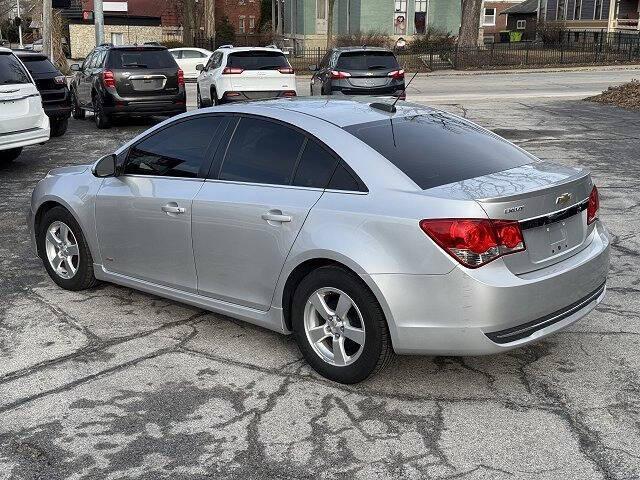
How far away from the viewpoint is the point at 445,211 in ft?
13.2

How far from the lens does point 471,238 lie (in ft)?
13.0

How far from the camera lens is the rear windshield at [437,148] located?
4473mm

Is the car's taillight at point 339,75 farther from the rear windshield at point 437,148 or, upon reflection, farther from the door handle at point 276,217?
the door handle at point 276,217

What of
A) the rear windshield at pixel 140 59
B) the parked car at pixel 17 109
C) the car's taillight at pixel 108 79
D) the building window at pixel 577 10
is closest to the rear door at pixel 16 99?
the parked car at pixel 17 109

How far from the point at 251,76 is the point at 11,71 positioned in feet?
22.8

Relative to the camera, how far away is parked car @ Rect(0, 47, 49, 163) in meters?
10.6

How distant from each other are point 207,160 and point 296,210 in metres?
0.95

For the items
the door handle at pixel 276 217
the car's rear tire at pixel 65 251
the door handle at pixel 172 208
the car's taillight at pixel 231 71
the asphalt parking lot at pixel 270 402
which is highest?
the car's taillight at pixel 231 71

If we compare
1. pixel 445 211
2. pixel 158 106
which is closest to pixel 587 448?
pixel 445 211

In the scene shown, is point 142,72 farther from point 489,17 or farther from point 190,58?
point 489,17

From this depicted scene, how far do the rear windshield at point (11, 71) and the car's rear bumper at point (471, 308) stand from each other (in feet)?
27.6

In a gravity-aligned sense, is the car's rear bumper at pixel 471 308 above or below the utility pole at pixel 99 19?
below

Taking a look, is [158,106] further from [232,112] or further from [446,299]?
[446,299]

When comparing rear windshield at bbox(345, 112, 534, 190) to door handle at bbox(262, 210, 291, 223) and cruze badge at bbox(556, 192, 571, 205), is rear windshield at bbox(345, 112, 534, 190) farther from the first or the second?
door handle at bbox(262, 210, 291, 223)
